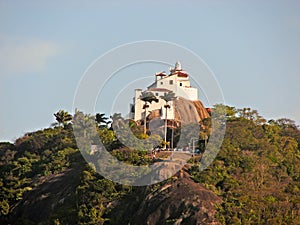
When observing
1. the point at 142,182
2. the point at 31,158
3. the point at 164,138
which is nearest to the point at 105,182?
the point at 142,182

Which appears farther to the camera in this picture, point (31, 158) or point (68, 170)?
point (31, 158)

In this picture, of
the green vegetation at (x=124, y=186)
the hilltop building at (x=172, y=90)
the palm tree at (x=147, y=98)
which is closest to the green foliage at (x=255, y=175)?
the green vegetation at (x=124, y=186)

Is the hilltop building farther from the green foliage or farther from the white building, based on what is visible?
the green foliage

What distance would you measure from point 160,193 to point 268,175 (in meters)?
9.63

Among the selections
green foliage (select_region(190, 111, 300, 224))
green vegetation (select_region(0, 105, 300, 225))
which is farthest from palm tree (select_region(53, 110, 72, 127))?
green foliage (select_region(190, 111, 300, 224))

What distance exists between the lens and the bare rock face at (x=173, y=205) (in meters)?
44.3

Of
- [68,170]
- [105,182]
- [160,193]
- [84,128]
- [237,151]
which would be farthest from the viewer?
[84,128]

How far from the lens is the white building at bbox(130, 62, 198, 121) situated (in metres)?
59.6

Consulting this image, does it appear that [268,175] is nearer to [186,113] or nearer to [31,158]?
[186,113]

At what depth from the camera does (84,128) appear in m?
62.4

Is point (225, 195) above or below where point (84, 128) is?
below

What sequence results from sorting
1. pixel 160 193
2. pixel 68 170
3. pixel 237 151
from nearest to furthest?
pixel 160 193
pixel 237 151
pixel 68 170

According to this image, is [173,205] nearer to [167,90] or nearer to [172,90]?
[167,90]

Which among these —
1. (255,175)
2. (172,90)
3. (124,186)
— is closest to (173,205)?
(124,186)
